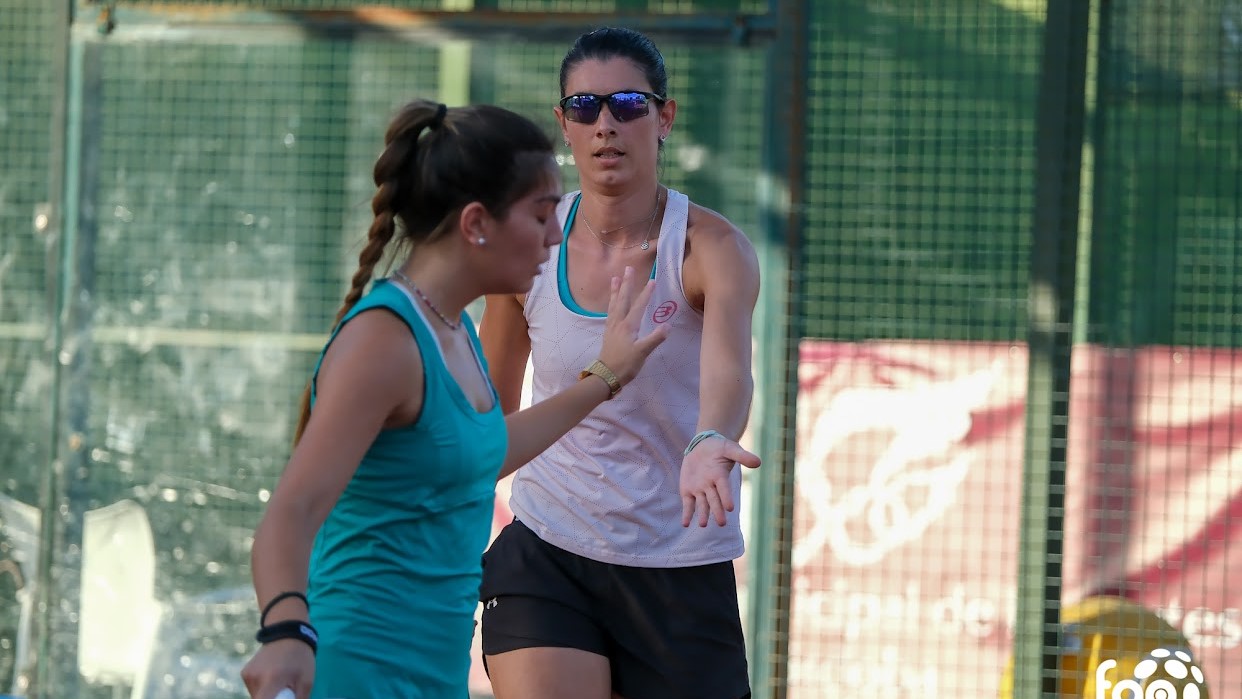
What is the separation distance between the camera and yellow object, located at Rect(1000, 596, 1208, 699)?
5008 millimetres

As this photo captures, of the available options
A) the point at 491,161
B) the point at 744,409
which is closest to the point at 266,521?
the point at 491,161

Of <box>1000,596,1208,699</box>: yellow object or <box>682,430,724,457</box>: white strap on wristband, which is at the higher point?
<box>682,430,724,457</box>: white strap on wristband

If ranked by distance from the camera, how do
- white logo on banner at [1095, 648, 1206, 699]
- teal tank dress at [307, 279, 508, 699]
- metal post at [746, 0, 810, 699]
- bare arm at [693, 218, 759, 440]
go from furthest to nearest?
metal post at [746, 0, 810, 699] → white logo on banner at [1095, 648, 1206, 699] → bare arm at [693, 218, 759, 440] → teal tank dress at [307, 279, 508, 699]

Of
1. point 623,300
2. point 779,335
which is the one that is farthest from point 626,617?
point 779,335

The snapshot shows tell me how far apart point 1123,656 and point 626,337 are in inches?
114

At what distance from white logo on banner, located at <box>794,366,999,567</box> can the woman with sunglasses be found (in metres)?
2.08

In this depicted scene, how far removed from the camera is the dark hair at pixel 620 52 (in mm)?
3389

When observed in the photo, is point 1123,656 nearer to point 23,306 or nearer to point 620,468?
point 620,468

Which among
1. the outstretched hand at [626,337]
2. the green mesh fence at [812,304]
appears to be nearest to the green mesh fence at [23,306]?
the green mesh fence at [812,304]

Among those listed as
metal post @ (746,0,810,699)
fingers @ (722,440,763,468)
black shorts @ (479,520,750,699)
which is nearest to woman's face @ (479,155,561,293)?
fingers @ (722,440,763,468)

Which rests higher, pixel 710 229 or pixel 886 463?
pixel 710 229

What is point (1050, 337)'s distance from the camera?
5156 mm

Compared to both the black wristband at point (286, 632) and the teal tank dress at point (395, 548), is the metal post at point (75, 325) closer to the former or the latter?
the teal tank dress at point (395, 548)

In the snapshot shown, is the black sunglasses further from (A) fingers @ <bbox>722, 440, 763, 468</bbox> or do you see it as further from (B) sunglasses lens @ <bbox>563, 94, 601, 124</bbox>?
(A) fingers @ <bbox>722, 440, 763, 468</bbox>
